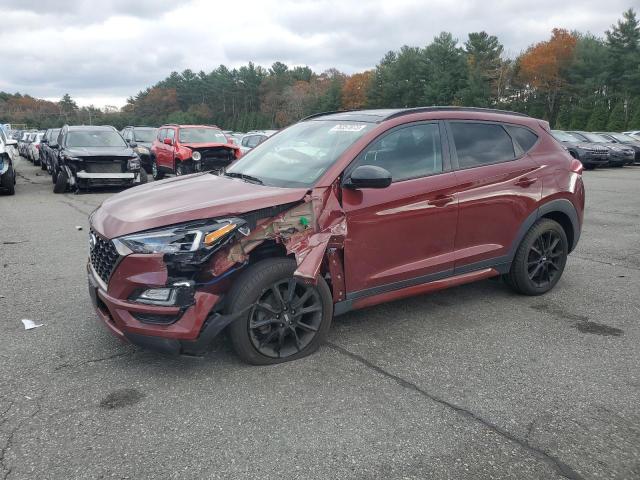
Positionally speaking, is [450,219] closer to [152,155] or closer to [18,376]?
[18,376]

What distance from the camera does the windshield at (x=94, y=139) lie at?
1402 cm

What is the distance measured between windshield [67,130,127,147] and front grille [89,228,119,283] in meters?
11.3

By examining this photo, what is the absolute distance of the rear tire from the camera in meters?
13.5

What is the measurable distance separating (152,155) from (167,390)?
1517 cm

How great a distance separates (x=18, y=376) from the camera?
3549 mm

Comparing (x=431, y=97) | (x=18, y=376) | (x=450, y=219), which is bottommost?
(x=18, y=376)

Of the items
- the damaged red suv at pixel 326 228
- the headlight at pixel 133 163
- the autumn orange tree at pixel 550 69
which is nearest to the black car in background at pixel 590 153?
the headlight at pixel 133 163

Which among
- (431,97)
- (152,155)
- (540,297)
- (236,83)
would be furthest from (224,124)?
(540,297)

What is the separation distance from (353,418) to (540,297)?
2.98 metres

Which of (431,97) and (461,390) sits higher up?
(431,97)

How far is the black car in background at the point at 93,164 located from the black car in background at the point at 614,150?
18470mm

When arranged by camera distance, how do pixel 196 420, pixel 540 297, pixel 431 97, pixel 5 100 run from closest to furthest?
pixel 196 420
pixel 540 297
pixel 431 97
pixel 5 100

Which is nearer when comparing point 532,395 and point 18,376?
point 532,395

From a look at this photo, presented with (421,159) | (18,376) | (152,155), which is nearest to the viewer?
(18,376)
